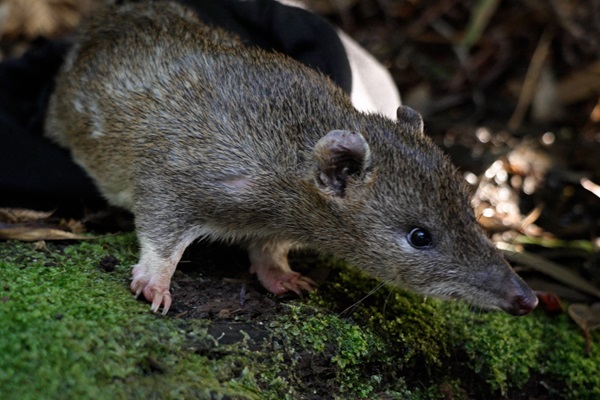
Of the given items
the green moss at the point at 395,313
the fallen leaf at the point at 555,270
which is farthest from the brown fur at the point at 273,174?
the fallen leaf at the point at 555,270

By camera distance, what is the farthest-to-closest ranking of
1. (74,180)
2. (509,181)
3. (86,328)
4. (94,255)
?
(509,181) → (74,180) → (94,255) → (86,328)

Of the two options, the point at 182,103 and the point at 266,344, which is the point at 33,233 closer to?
the point at 182,103

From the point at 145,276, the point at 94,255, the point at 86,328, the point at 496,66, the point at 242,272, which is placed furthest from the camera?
the point at 496,66

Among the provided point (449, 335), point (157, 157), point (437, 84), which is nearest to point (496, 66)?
point (437, 84)

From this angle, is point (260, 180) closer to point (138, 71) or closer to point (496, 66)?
point (138, 71)

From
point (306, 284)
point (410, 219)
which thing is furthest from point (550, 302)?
point (306, 284)

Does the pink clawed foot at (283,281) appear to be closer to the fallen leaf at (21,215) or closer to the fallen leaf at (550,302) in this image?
the fallen leaf at (21,215)

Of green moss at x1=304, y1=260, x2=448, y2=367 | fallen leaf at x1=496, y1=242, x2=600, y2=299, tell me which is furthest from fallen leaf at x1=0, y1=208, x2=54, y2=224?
fallen leaf at x1=496, y1=242, x2=600, y2=299
